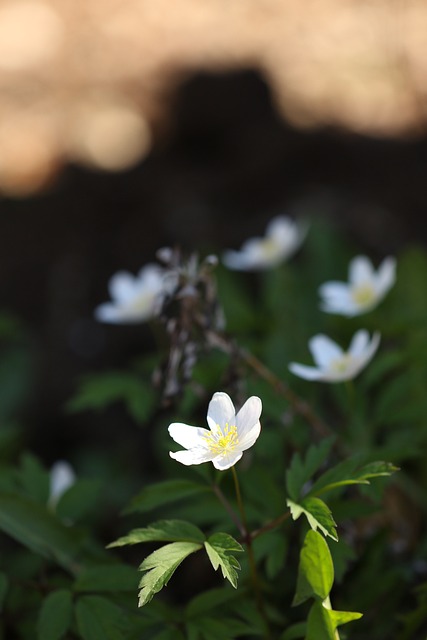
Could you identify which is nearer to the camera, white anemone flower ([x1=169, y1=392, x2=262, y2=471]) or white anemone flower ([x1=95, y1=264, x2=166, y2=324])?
white anemone flower ([x1=169, y1=392, x2=262, y2=471])

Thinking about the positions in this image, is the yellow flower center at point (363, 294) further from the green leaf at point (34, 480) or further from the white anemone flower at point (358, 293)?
the green leaf at point (34, 480)

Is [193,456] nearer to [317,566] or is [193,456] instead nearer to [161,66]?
[317,566]

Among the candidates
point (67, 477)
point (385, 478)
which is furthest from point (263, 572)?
point (67, 477)

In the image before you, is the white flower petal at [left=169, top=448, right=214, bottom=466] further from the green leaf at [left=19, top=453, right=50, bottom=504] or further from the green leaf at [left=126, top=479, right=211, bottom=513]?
the green leaf at [left=19, top=453, right=50, bottom=504]

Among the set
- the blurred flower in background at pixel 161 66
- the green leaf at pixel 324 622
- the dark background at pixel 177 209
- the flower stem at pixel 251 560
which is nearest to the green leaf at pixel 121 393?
the flower stem at pixel 251 560

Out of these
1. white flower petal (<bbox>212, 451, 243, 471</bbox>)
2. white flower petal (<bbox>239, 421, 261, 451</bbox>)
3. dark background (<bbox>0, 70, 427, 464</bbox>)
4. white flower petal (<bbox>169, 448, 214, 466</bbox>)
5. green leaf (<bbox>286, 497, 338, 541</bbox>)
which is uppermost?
white flower petal (<bbox>239, 421, 261, 451</bbox>)

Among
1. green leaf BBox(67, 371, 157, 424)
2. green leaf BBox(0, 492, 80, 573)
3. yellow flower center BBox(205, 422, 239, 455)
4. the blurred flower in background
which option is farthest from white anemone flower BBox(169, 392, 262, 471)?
the blurred flower in background
